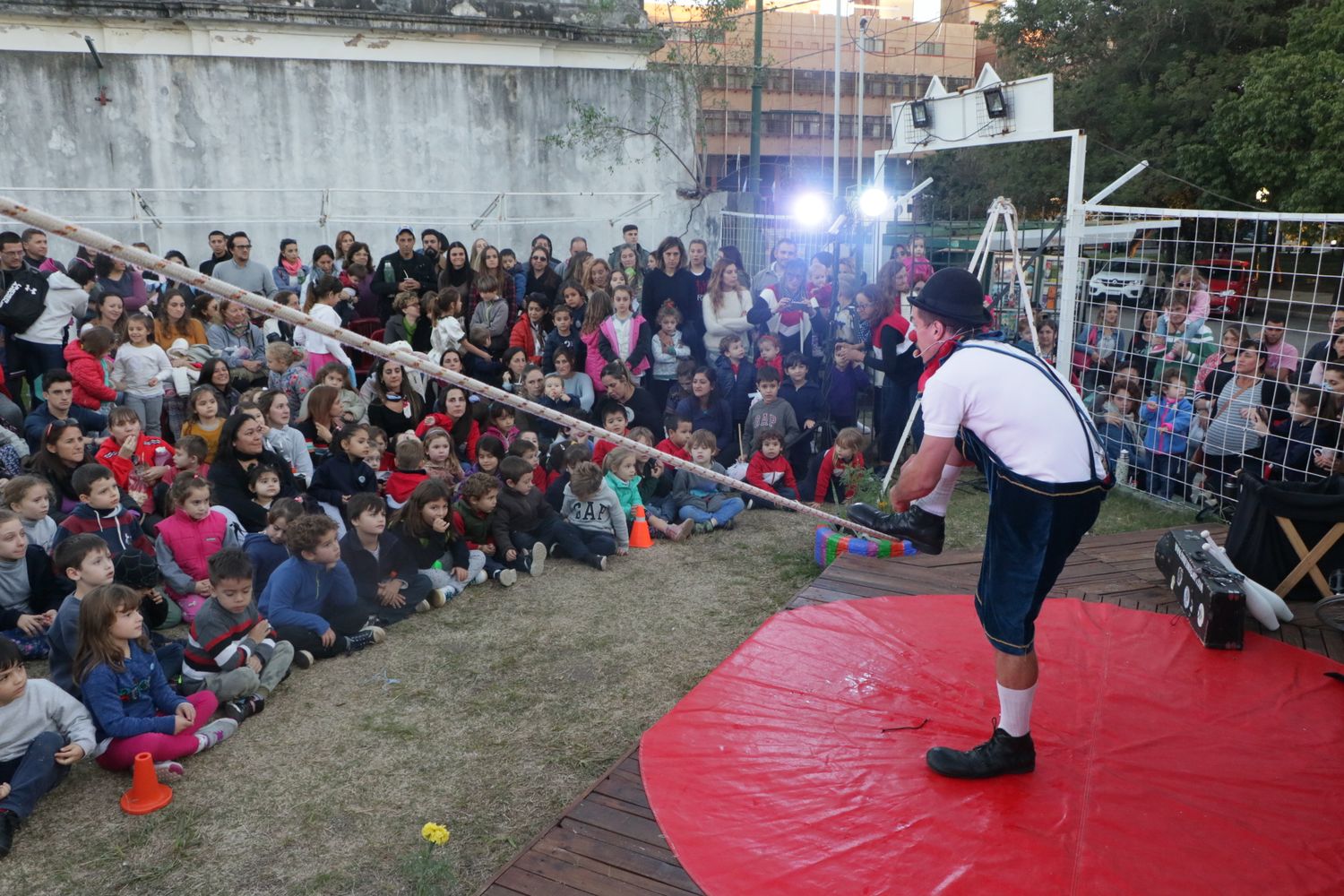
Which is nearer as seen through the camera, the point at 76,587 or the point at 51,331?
the point at 76,587

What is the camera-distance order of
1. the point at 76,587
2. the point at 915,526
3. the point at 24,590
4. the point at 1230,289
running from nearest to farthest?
the point at 915,526
the point at 76,587
the point at 24,590
the point at 1230,289

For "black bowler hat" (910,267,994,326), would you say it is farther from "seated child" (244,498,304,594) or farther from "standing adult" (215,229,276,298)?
"standing adult" (215,229,276,298)

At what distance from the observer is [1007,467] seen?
10.5 ft

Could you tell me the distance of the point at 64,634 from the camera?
403cm

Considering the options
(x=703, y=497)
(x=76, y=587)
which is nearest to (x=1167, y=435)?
(x=703, y=497)

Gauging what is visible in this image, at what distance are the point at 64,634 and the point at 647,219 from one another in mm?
9809

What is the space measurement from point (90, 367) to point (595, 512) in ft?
10.9

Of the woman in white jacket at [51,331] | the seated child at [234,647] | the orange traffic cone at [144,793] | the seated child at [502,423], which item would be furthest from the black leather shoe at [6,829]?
the woman in white jacket at [51,331]

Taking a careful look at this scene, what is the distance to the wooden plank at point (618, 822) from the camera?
3.14 m

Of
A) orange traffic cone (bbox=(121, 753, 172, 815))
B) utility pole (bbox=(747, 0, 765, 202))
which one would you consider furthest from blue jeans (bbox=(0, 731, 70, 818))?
utility pole (bbox=(747, 0, 765, 202))

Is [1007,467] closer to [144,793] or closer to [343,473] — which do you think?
[144,793]

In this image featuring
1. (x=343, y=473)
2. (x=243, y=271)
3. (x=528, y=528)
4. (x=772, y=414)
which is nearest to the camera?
(x=343, y=473)

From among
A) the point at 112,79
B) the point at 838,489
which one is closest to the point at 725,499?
the point at 838,489

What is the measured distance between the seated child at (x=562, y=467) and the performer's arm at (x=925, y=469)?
11.4ft
